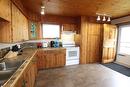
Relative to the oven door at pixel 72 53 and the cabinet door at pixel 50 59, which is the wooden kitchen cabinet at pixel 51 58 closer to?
the cabinet door at pixel 50 59

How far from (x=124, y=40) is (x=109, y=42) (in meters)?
0.76

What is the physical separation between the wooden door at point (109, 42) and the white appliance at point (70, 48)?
1.46 metres

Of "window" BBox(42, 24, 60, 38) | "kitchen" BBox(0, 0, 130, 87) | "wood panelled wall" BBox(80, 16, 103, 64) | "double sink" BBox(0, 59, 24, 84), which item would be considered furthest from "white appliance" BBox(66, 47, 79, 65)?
"double sink" BBox(0, 59, 24, 84)

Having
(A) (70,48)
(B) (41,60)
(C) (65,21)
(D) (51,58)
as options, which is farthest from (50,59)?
(C) (65,21)

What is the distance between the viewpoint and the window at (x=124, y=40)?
4828 mm

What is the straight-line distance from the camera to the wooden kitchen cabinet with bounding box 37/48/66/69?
3.92 meters

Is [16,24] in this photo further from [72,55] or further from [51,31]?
[72,55]

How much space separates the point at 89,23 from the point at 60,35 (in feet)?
5.08

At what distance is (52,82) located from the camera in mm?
2992

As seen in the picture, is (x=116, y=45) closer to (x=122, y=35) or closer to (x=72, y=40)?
(x=122, y=35)

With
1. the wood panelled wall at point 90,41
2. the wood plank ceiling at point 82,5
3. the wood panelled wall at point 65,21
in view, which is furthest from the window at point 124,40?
the wood panelled wall at point 65,21

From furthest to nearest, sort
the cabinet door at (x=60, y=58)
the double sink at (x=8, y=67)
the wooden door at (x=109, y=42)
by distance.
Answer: the wooden door at (x=109, y=42) < the cabinet door at (x=60, y=58) < the double sink at (x=8, y=67)

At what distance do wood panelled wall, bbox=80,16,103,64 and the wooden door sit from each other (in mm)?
245

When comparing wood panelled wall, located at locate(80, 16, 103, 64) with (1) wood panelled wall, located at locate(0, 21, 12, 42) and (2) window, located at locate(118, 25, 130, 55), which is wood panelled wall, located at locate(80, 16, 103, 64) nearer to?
(2) window, located at locate(118, 25, 130, 55)
